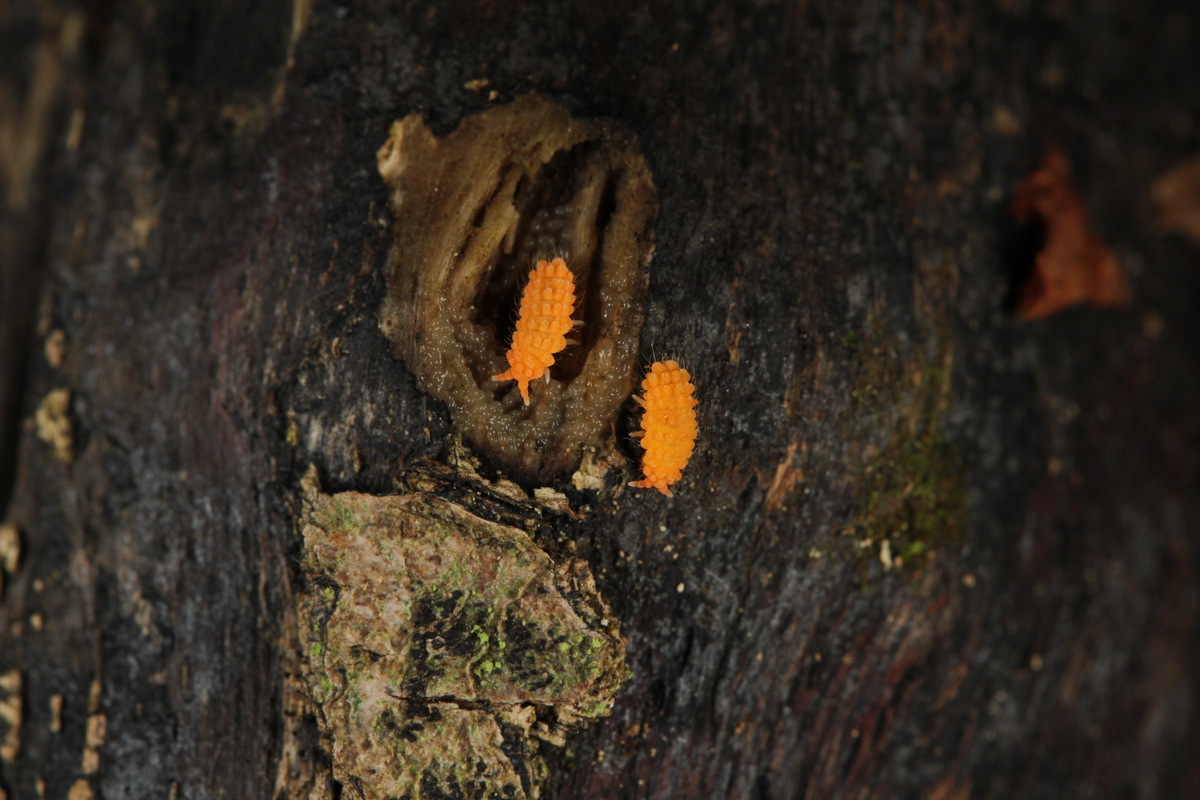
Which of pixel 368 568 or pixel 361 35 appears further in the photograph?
pixel 361 35

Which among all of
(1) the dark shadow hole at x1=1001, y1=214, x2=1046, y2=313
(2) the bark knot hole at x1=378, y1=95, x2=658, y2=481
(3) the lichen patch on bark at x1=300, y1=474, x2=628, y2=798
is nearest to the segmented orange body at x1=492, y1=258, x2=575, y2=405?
(2) the bark knot hole at x1=378, y1=95, x2=658, y2=481

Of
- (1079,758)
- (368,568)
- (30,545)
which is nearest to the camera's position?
(368,568)

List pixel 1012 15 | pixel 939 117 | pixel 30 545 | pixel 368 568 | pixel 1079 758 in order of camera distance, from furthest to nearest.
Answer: pixel 1079 758 < pixel 1012 15 < pixel 939 117 < pixel 30 545 < pixel 368 568

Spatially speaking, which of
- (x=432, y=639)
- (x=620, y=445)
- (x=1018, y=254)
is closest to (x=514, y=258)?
(x=620, y=445)

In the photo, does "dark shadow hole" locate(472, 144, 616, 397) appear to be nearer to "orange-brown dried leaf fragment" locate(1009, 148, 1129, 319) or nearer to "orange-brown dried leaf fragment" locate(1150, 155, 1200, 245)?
"orange-brown dried leaf fragment" locate(1009, 148, 1129, 319)

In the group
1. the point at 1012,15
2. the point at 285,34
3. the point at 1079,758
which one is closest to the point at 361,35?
the point at 285,34

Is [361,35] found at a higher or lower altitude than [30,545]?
higher

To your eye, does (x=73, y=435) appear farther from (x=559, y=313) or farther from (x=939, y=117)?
(x=939, y=117)
